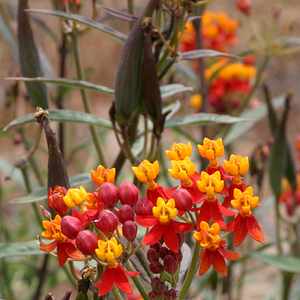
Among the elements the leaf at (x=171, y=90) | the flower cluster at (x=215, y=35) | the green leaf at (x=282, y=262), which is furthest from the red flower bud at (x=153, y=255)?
the flower cluster at (x=215, y=35)

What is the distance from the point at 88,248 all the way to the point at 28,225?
2.71 meters

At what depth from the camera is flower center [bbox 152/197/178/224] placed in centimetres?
114

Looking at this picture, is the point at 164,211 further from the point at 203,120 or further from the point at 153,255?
the point at 203,120

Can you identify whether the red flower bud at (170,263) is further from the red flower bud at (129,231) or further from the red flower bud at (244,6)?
the red flower bud at (244,6)

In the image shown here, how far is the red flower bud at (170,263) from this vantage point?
1165mm

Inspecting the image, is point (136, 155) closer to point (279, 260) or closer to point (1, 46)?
point (279, 260)

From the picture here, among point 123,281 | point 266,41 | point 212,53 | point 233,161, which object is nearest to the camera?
point 123,281

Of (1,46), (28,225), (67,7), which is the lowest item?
(28,225)

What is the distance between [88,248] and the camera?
3.66ft

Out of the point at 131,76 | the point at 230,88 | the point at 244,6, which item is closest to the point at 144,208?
the point at 131,76

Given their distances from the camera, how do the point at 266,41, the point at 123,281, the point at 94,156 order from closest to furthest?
the point at 123,281 < the point at 266,41 < the point at 94,156

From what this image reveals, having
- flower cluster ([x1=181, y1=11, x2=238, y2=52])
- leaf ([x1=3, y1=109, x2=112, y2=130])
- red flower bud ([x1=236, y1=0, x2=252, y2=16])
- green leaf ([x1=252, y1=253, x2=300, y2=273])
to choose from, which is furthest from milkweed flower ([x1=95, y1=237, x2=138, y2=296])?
flower cluster ([x1=181, y1=11, x2=238, y2=52])

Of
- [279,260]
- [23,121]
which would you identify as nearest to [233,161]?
[23,121]

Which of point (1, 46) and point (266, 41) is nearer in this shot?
point (266, 41)
